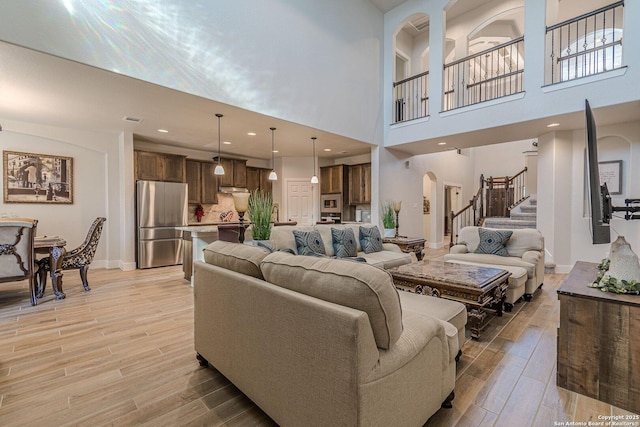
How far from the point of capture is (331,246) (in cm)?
409

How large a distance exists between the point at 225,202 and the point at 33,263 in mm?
4289

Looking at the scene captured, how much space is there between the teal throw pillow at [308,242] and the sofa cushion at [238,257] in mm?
1654

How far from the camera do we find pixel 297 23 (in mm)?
4594

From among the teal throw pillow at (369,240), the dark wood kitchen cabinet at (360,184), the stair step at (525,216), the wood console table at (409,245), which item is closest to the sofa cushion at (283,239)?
the teal throw pillow at (369,240)

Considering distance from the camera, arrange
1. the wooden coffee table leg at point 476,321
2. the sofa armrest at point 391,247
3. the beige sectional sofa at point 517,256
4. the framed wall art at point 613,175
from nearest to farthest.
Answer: the wooden coffee table leg at point 476,321 < the beige sectional sofa at point 517,256 < the sofa armrest at point 391,247 < the framed wall art at point 613,175

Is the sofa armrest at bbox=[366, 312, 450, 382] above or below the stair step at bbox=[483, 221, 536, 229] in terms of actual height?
below

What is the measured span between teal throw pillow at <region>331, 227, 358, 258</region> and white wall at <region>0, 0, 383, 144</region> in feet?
6.56

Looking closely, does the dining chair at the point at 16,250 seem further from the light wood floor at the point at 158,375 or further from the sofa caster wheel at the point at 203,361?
the sofa caster wheel at the point at 203,361

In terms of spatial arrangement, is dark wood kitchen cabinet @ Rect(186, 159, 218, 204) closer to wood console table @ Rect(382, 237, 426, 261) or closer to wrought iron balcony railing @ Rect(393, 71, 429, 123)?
wood console table @ Rect(382, 237, 426, 261)

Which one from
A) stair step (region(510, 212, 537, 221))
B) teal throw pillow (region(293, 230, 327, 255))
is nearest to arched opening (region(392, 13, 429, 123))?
stair step (region(510, 212, 537, 221))

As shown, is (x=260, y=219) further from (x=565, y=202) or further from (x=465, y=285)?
(x=565, y=202)

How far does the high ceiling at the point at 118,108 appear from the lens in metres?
2.97

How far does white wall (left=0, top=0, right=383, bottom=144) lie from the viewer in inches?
108

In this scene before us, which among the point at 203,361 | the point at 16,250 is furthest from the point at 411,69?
the point at 16,250
